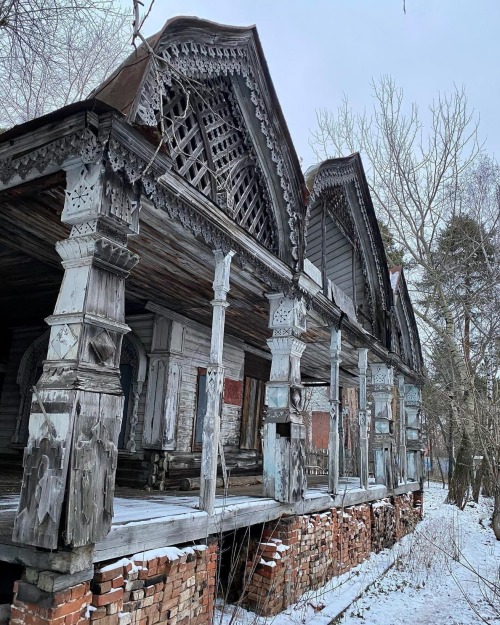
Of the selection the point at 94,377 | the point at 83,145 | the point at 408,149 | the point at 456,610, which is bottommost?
the point at 456,610

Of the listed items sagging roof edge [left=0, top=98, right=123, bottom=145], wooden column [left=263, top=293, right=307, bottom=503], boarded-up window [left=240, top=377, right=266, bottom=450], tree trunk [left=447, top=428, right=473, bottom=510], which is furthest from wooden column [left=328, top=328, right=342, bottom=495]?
tree trunk [left=447, top=428, right=473, bottom=510]

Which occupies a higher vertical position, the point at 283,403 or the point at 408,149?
the point at 408,149

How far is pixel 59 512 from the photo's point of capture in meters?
3.35

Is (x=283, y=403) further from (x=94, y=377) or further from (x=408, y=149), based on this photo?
(x=408, y=149)

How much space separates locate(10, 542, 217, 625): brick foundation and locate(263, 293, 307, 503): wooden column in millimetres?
1640

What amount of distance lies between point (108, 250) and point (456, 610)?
6952 mm

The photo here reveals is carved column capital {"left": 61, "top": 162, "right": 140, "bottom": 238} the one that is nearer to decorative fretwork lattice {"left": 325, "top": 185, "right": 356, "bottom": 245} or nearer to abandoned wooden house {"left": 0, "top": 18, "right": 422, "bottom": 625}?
abandoned wooden house {"left": 0, "top": 18, "right": 422, "bottom": 625}

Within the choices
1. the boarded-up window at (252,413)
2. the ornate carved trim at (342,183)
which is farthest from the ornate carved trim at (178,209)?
the boarded-up window at (252,413)

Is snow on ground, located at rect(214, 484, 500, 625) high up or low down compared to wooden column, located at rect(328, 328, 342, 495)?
down

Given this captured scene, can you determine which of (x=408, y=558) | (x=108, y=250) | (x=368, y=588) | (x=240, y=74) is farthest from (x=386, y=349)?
(x=108, y=250)

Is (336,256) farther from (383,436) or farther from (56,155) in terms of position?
(56,155)

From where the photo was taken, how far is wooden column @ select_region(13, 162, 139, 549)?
Result: 3.40m

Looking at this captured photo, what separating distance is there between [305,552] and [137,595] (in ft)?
11.6

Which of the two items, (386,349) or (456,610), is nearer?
(456,610)
